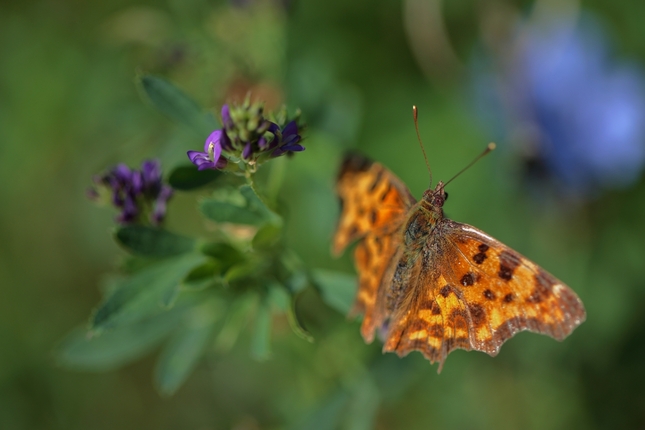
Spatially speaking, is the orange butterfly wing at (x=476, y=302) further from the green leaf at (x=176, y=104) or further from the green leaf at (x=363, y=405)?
the green leaf at (x=176, y=104)

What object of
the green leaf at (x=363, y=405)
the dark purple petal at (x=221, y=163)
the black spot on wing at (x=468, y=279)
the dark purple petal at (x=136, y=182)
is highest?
the dark purple petal at (x=221, y=163)

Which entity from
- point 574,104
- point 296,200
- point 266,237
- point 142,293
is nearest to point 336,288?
point 266,237

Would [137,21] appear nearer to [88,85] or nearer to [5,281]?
[88,85]

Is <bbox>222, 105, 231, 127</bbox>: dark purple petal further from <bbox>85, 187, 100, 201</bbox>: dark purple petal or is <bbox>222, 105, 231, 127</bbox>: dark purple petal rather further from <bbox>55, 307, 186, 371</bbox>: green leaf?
<bbox>55, 307, 186, 371</bbox>: green leaf

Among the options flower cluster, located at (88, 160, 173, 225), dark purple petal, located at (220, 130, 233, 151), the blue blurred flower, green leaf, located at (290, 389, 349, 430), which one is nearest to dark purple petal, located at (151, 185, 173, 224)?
flower cluster, located at (88, 160, 173, 225)

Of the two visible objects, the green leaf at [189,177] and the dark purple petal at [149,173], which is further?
the dark purple petal at [149,173]

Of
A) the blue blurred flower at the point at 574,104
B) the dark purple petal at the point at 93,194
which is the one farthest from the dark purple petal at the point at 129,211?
the blue blurred flower at the point at 574,104

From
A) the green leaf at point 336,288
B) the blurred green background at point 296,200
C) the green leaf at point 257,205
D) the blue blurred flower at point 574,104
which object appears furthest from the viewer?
the blue blurred flower at point 574,104
